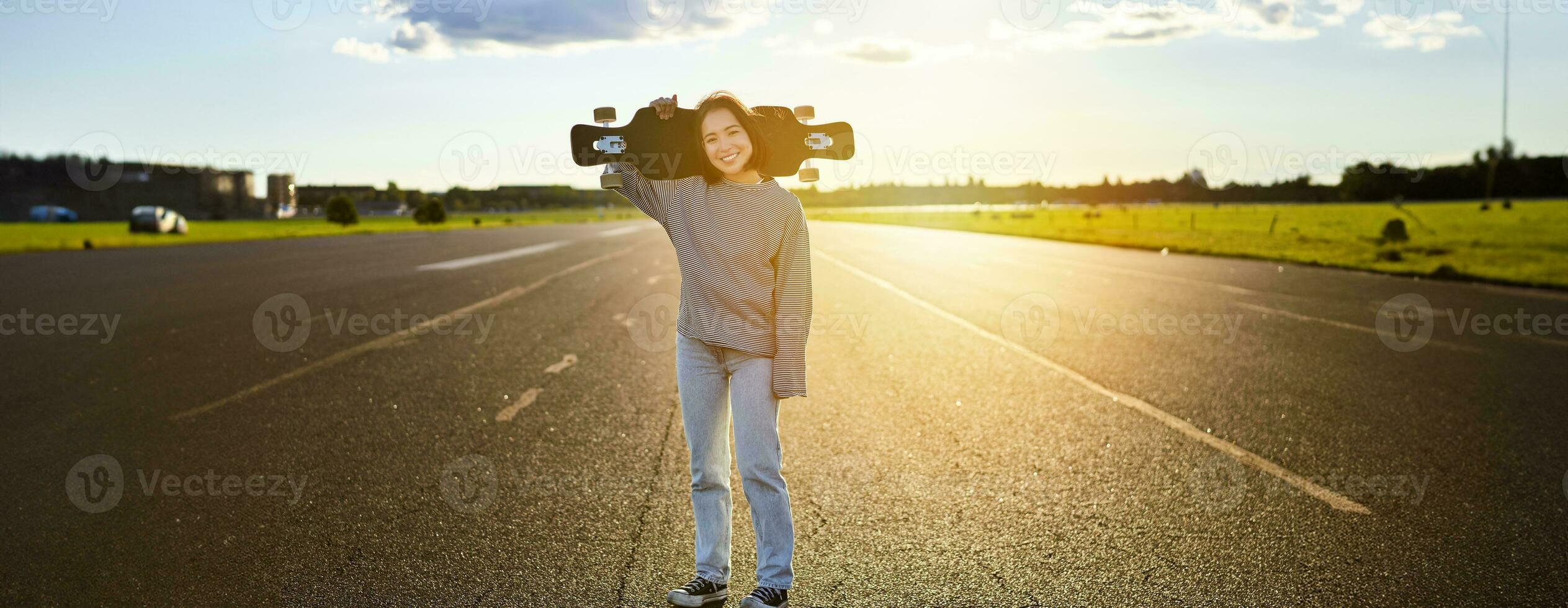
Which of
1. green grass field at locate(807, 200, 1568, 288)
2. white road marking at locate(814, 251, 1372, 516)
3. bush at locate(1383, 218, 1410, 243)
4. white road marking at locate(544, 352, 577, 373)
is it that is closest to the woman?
white road marking at locate(814, 251, 1372, 516)

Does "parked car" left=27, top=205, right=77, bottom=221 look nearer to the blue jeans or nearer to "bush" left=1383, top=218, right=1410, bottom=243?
"bush" left=1383, top=218, right=1410, bottom=243

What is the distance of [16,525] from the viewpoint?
4.31 meters

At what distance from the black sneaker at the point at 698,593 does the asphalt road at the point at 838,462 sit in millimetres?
221

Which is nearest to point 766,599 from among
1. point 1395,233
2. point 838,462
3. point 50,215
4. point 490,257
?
point 838,462

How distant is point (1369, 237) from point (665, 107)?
43602 mm

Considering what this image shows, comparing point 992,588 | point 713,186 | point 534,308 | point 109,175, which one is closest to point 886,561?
point 992,588

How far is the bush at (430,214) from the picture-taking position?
79500mm

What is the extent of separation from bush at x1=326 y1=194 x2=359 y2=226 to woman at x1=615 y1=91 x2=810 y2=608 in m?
69.9

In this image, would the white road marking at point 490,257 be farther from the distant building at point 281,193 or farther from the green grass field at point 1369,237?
the green grass field at point 1369,237

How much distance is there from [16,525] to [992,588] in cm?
419

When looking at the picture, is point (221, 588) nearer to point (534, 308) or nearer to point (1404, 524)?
point (1404, 524)

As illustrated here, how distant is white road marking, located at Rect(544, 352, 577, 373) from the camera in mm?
8305

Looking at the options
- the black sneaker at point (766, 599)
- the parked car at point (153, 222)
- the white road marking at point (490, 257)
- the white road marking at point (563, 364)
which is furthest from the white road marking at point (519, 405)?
the parked car at point (153, 222)

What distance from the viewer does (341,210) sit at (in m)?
66.8
